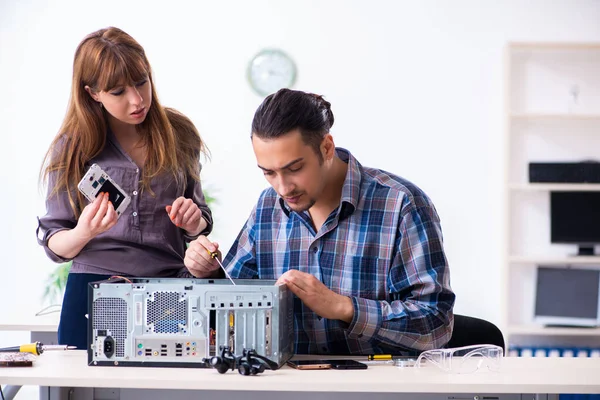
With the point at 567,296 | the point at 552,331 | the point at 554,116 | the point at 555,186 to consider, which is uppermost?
the point at 554,116

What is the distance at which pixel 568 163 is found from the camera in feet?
13.3

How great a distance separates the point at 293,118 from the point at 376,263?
1.33 feet

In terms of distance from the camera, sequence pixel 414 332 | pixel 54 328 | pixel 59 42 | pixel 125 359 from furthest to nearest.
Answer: pixel 59 42
pixel 54 328
pixel 414 332
pixel 125 359

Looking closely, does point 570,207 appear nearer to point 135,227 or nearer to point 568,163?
point 568,163

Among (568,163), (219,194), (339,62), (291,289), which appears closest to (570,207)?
(568,163)

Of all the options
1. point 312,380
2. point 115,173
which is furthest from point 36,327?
point 312,380

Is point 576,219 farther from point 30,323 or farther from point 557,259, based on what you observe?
point 30,323

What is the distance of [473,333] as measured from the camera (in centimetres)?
192

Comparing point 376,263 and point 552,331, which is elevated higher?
point 376,263

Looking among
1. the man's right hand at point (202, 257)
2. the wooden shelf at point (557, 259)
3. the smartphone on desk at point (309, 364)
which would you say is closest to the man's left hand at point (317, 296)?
the smartphone on desk at point (309, 364)

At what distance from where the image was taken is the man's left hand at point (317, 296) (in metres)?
1.54

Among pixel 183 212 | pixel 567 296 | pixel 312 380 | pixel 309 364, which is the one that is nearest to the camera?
pixel 312 380

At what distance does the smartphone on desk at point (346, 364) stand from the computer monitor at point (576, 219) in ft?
9.55

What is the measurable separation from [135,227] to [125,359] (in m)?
0.53
